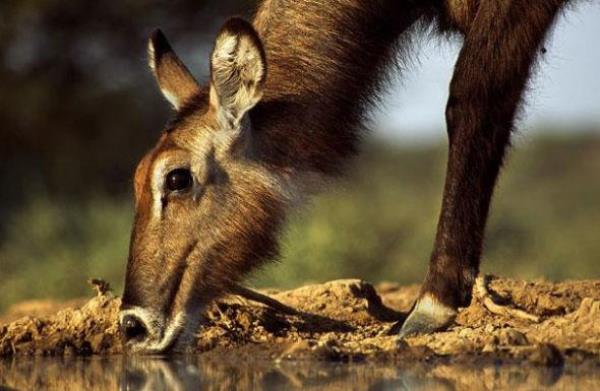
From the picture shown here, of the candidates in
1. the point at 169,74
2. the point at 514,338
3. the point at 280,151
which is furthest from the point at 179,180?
the point at 514,338

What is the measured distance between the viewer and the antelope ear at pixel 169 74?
745 cm

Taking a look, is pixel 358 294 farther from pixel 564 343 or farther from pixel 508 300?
pixel 564 343

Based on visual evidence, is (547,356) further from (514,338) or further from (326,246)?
(326,246)

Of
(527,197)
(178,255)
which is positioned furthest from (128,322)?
(527,197)

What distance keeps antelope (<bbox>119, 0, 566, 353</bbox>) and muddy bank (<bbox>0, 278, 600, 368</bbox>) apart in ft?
1.02

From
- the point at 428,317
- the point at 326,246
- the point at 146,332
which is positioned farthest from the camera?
the point at 326,246

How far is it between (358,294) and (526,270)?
4208mm

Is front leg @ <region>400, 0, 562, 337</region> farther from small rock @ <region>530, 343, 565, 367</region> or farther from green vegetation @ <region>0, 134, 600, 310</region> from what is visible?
green vegetation @ <region>0, 134, 600, 310</region>

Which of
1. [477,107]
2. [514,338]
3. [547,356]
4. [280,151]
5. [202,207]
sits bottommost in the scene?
[547,356]

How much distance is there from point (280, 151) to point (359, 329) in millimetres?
1047

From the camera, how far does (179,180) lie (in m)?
6.80

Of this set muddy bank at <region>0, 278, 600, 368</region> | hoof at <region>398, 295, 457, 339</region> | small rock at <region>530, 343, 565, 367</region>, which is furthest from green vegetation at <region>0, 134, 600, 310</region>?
small rock at <region>530, 343, 565, 367</region>

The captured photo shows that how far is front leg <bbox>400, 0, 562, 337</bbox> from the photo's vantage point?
22.8 ft

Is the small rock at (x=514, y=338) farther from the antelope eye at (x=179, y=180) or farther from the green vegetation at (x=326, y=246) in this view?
the green vegetation at (x=326, y=246)
